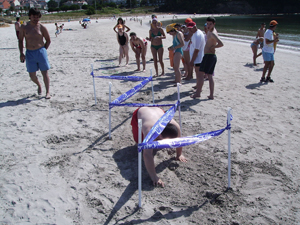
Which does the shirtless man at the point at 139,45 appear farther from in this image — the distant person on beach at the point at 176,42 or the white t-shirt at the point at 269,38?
the white t-shirt at the point at 269,38

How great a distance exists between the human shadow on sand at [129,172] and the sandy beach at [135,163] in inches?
0.5

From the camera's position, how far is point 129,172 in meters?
3.19

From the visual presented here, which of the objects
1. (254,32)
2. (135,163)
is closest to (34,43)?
(135,163)

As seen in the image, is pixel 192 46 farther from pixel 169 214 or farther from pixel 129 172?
pixel 169 214

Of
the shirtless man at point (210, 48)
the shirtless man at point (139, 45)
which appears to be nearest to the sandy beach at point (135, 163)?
the shirtless man at point (210, 48)

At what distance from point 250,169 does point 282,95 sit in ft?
11.9

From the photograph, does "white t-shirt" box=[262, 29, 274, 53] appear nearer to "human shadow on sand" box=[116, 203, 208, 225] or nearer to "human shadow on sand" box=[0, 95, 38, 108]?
"human shadow on sand" box=[116, 203, 208, 225]

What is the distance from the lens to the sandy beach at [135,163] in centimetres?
254

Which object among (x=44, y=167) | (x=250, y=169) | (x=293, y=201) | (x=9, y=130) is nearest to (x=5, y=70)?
(x=9, y=130)

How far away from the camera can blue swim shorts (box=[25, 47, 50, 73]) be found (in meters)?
5.50

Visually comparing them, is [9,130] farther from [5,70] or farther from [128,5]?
[128,5]

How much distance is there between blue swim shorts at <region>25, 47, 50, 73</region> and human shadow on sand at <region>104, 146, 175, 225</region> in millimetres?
3329

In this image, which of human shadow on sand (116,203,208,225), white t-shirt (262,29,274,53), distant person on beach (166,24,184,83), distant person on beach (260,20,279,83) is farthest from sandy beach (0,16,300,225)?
white t-shirt (262,29,274,53)

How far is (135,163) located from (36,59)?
3834mm
